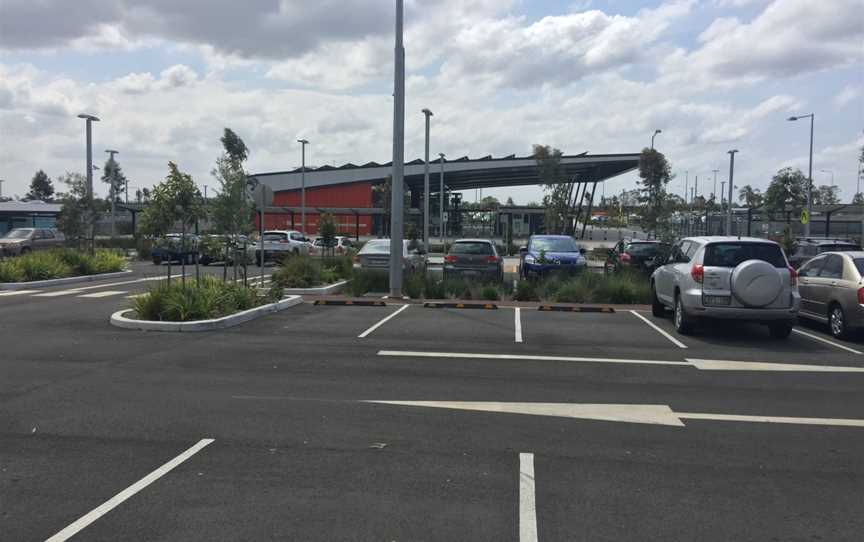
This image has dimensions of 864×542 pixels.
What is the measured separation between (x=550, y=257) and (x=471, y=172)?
49177mm

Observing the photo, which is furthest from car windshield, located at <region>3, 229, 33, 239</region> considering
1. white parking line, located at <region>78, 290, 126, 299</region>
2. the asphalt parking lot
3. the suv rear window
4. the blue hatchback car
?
the suv rear window

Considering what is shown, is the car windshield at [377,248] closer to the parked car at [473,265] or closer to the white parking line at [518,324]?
the parked car at [473,265]

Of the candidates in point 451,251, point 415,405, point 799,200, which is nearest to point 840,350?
point 415,405

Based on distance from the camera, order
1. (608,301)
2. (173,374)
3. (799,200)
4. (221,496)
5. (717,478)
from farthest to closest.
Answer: (799,200) → (608,301) → (173,374) → (717,478) → (221,496)

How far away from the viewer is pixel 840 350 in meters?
11.5

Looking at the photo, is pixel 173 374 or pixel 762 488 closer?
pixel 762 488

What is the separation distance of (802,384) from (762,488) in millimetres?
4248

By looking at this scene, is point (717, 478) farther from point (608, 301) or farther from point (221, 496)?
point (608, 301)

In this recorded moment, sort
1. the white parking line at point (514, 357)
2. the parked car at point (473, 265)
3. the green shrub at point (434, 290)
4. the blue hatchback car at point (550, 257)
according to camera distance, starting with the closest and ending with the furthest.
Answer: the white parking line at point (514, 357) < the green shrub at point (434, 290) < the parked car at point (473, 265) < the blue hatchback car at point (550, 257)

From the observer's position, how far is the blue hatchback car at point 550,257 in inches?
843

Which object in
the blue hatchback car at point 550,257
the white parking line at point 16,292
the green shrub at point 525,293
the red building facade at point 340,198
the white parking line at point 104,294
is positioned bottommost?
the white parking line at point 16,292

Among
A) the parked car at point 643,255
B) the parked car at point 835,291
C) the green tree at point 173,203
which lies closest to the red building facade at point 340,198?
the parked car at point 643,255

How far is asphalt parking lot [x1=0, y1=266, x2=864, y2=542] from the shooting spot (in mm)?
4543

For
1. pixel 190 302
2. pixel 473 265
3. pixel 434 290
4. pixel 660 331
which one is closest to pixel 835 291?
pixel 660 331
